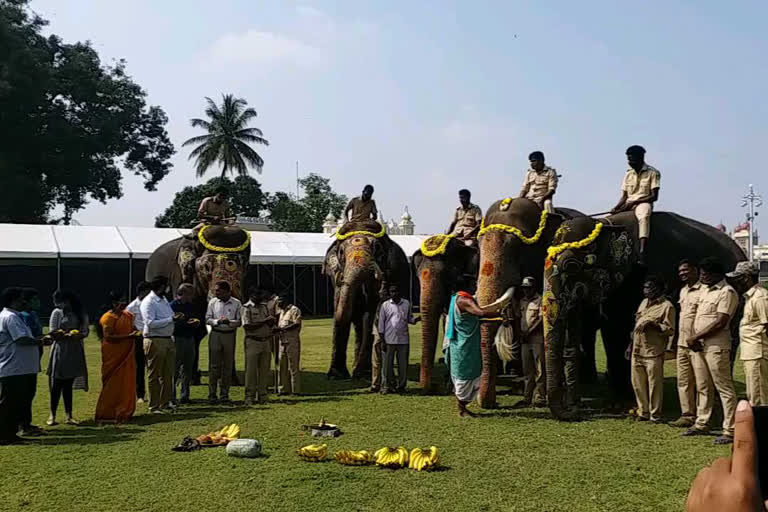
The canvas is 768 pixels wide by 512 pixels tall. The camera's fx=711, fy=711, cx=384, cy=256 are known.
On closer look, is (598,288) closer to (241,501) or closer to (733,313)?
(733,313)

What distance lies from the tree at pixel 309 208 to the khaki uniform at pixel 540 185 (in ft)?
125

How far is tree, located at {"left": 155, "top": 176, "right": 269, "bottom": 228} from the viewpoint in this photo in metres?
46.2

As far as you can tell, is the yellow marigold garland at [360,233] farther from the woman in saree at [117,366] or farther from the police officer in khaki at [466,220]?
the woman in saree at [117,366]

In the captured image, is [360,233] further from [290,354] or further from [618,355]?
[618,355]

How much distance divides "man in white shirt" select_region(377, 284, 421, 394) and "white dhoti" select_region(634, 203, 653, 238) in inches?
138

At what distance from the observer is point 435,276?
11.0 m

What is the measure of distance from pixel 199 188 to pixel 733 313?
143 ft

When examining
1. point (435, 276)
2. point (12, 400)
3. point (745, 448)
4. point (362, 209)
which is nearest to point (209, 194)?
point (362, 209)

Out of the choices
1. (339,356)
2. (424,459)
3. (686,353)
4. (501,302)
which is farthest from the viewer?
(339,356)

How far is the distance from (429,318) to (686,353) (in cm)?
380

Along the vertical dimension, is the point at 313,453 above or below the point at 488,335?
below

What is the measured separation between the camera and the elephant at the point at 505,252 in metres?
8.91

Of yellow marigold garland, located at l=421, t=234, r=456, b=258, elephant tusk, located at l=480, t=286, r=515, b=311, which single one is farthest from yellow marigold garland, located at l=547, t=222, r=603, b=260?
yellow marigold garland, located at l=421, t=234, r=456, b=258

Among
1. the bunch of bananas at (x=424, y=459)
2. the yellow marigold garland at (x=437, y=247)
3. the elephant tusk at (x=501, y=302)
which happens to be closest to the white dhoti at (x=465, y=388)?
the elephant tusk at (x=501, y=302)
